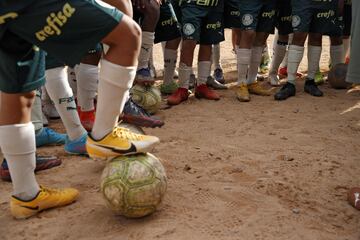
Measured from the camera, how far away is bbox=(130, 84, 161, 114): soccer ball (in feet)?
14.8

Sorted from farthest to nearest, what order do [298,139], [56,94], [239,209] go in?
[298,139]
[56,94]
[239,209]

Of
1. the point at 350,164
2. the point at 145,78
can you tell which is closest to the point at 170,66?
the point at 145,78

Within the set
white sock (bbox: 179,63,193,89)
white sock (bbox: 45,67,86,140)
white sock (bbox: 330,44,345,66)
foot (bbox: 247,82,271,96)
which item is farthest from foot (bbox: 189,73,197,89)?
white sock (bbox: 45,67,86,140)

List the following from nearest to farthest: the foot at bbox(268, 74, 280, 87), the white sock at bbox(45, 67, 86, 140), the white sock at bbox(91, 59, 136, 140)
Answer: the white sock at bbox(91, 59, 136, 140) < the white sock at bbox(45, 67, 86, 140) < the foot at bbox(268, 74, 280, 87)

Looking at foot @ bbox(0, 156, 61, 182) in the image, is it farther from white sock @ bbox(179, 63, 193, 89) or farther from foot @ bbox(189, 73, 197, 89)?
foot @ bbox(189, 73, 197, 89)

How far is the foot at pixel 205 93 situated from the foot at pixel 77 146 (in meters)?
2.29

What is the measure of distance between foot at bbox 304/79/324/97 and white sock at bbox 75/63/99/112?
9.86 ft

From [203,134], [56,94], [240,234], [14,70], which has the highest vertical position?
[14,70]

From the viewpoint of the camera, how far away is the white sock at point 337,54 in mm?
6082

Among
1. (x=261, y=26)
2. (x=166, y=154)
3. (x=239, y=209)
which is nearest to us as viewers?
Answer: (x=239, y=209)

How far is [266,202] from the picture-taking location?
2658 millimetres

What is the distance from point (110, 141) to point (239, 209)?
862 millimetres

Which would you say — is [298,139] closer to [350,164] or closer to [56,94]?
[350,164]

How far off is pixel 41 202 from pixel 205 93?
315 centimetres
